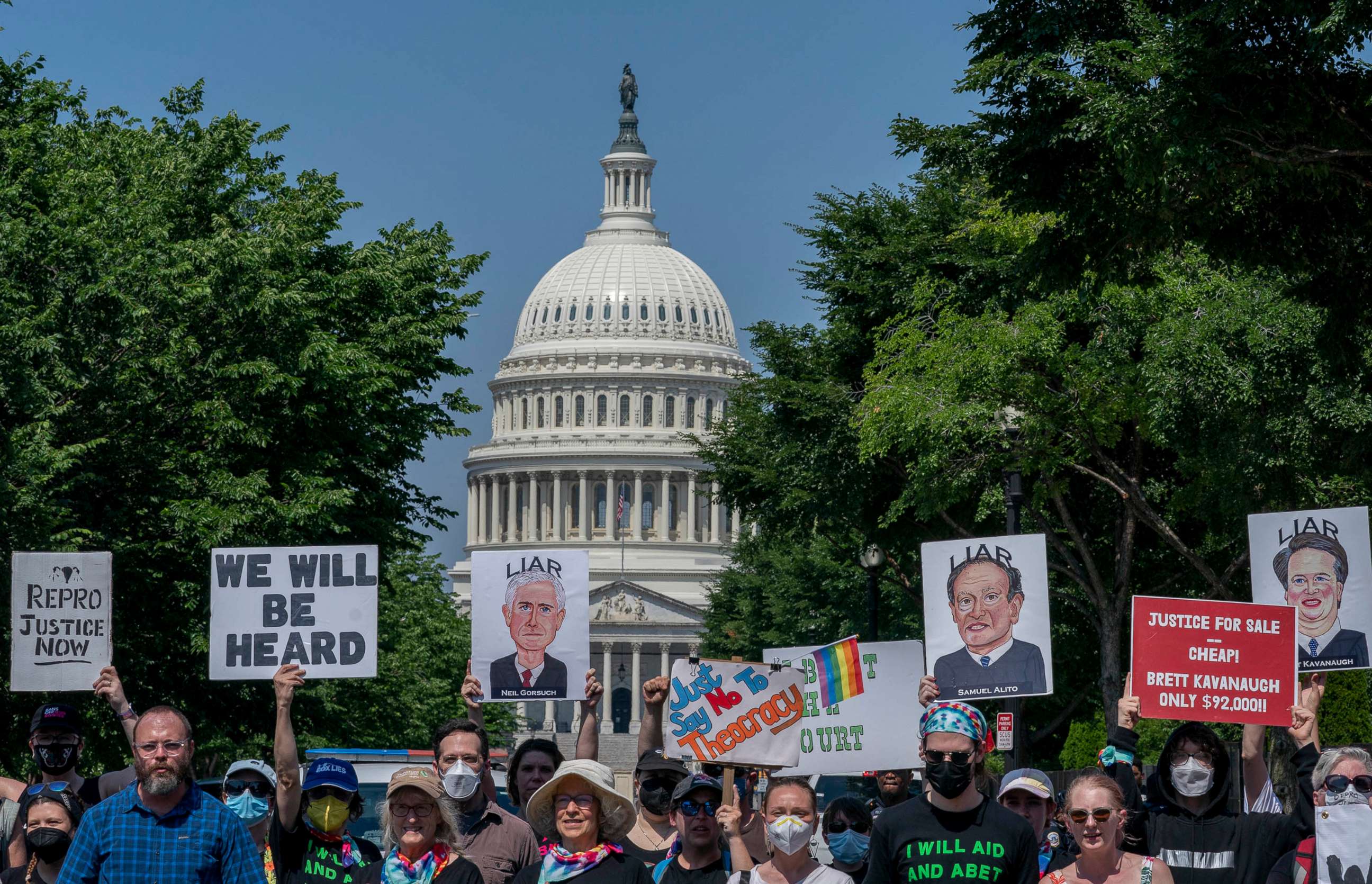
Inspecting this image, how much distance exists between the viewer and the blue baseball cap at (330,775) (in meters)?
8.06

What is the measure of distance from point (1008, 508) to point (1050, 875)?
16105 millimetres

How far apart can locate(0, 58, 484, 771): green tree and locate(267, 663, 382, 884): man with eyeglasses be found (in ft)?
46.3

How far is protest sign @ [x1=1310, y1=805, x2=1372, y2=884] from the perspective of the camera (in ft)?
23.7

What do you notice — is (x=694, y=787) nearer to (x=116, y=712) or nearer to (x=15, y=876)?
(x=15, y=876)

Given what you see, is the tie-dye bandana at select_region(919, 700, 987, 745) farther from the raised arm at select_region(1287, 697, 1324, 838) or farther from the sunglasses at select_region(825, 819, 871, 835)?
the sunglasses at select_region(825, 819, 871, 835)

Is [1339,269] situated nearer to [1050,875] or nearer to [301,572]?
[301,572]

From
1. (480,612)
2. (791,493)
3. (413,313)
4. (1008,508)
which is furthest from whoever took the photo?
(791,493)

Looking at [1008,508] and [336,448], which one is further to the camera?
[336,448]

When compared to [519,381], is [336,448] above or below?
below

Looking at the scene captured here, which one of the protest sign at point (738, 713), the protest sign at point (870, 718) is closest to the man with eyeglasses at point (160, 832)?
the protest sign at point (738, 713)

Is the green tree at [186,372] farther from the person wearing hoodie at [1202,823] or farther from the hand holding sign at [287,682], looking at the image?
the person wearing hoodie at [1202,823]

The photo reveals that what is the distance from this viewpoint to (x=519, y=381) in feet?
494

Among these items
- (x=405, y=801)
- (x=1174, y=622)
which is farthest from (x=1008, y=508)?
(x=405, y=801)

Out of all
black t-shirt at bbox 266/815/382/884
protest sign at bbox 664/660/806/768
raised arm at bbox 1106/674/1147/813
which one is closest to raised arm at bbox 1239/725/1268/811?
raised arm at bbox 1106/674/1147/813
